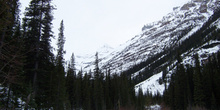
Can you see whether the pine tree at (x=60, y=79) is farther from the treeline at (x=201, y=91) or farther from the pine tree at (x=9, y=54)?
the treeline at (x=201, y=91)

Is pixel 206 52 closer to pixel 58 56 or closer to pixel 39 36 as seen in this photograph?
pixel 58 56

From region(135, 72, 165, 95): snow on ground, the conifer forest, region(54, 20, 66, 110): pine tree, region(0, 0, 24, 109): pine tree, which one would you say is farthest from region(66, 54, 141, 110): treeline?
region(135, 72, 165, 95): snow on ground

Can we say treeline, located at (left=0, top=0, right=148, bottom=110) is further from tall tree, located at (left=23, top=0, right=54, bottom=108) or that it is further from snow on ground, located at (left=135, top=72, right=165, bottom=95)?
snow on ground, located at (left=135, top=72, right=165, bottom=95)

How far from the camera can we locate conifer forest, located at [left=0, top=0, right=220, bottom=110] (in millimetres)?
9470

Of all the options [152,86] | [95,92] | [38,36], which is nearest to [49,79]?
[38,36]

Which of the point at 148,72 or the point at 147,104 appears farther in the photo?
the point at 148,72

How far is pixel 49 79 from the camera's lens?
27.4 meters

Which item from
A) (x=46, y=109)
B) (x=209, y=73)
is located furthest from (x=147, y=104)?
(x=46, y=109)

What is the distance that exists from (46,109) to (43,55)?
23.7ft

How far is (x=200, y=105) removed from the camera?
53.1 metres

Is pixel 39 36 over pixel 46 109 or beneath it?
over

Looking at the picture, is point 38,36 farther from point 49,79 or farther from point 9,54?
point 9,54

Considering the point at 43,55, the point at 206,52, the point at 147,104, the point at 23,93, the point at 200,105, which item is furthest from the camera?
the point at 206,52

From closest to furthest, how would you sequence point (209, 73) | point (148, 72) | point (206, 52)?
point (209, 73) → point (206, 52) → point (148, 72)
